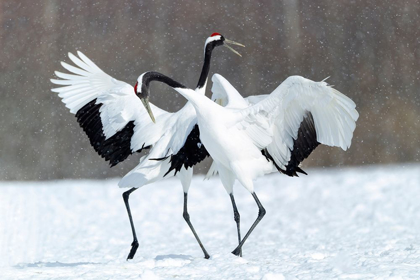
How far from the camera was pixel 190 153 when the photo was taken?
3.82m

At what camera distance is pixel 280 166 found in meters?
3.89

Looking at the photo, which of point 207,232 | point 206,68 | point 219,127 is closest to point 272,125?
point 219,127

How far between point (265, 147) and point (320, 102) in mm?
454

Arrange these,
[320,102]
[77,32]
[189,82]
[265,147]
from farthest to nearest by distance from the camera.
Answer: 1. [77,32]
2. [189,82]
3. [265,147]
4. [320,102]

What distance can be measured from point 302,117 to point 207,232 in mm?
2725

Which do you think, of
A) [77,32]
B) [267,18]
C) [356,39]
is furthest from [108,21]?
[356,39]

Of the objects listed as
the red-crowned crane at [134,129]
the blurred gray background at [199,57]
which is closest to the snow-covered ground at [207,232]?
the red-crowned crane at [134,129]

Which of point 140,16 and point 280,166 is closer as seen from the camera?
point 280,166

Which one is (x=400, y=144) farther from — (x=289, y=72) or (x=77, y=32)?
(x=77, y=32)

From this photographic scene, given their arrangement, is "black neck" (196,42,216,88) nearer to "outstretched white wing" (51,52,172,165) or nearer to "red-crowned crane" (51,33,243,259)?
"red-crowned crane" (51,33,243,259)

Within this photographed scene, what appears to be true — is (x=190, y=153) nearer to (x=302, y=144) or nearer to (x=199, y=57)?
(x=302, y=144)

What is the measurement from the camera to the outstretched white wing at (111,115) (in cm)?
405

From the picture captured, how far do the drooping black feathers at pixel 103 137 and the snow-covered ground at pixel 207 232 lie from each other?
658 millimetres

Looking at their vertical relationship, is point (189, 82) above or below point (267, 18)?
below
